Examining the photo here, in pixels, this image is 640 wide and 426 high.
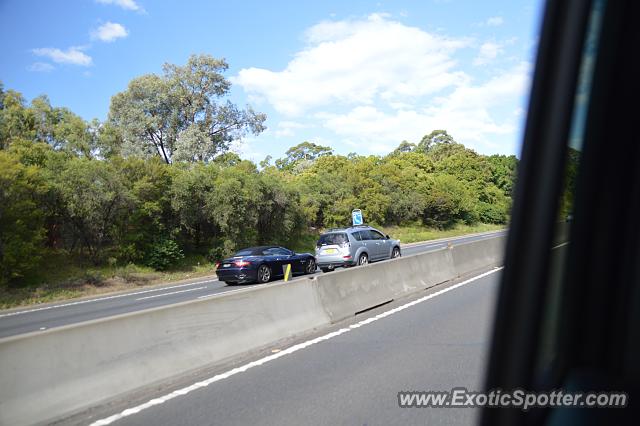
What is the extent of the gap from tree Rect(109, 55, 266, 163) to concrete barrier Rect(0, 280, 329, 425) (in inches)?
1561

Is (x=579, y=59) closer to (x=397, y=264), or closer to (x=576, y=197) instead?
(x=576, y=197)

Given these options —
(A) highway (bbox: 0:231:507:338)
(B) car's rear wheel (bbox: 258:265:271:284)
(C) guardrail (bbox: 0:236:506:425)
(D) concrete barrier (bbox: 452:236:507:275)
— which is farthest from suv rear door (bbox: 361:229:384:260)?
(C) guardrail (bbox: 0:236:506:425)

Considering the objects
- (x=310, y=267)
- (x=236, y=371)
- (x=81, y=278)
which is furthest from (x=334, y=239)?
(x=236, y=371)

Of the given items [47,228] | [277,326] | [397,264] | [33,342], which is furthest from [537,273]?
[47,228]

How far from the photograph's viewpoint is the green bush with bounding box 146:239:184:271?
28.1 meters

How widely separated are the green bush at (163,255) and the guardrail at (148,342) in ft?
63.2

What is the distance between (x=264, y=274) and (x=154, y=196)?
12.1 metres

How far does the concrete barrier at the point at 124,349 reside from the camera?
5016 mm

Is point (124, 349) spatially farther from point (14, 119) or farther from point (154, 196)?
point (14, 119)

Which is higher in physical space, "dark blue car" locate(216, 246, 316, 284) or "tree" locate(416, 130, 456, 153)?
"tree" locate(416, 130, 456, 153)

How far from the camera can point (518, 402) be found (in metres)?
1.96

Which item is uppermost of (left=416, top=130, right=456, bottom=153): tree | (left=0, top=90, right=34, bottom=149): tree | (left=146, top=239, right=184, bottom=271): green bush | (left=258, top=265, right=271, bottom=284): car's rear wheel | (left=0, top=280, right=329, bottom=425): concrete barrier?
(left=416, top=130, right=456, bottom=153): tree

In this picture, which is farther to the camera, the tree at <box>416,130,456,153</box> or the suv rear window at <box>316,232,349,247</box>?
the tree at <box>416,130,456,153</box>

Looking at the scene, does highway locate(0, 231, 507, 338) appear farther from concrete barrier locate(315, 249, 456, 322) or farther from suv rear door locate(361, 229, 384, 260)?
concrete barrier locate(315, 249, 456, 322)
